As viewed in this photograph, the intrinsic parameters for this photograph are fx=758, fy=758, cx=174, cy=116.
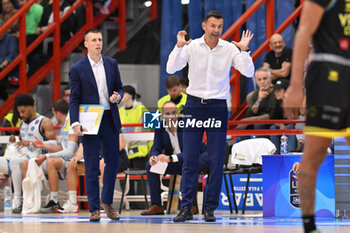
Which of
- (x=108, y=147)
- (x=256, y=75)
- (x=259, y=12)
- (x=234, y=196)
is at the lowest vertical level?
(x=234, y=196)

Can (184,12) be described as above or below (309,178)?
above

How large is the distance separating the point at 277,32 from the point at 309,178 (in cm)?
713

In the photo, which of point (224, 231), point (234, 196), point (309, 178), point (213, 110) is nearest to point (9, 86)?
point (234, 196)

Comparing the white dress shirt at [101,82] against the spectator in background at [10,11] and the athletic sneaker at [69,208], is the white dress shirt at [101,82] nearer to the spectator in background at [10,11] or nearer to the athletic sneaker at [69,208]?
the athletic sneaker at [69,208]

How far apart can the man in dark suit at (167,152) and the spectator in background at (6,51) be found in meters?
4.06

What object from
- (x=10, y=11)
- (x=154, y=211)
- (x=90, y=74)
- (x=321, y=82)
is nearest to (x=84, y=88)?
(x=90, y=74)

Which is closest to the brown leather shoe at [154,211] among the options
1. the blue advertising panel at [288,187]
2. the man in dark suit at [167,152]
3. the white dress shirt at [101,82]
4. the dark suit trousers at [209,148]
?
the man in dark suit at [167,152]

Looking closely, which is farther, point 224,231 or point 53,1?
point 53,1

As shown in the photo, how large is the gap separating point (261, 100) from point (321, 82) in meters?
6.04

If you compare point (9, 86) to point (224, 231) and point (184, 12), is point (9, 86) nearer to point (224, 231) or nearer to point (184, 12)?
point (184, 12)

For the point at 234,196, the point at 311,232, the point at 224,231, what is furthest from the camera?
the point at 234,196

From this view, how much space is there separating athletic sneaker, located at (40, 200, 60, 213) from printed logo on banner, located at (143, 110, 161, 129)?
5.00 ft

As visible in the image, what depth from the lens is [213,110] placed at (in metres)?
6.84

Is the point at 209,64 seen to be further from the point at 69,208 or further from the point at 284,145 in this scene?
the point at 69,208
